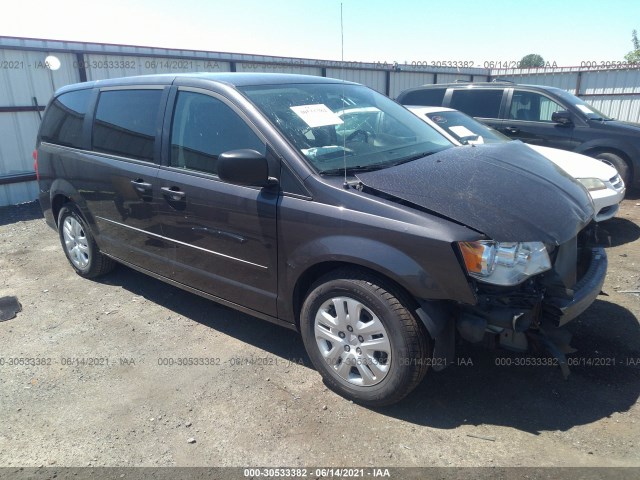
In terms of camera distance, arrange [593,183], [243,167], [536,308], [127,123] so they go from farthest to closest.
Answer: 1. [593,183]
2. [127,123]
3. [243,167]
4. [536,308]

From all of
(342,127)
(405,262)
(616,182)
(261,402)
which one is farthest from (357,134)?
(616,182)

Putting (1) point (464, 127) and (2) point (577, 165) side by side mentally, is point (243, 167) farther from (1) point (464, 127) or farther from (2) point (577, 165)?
(2) point (577, 165)

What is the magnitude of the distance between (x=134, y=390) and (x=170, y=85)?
222cm

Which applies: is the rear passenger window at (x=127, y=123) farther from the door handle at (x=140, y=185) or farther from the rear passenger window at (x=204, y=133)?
the rear passenger window at (x=204, y=133)

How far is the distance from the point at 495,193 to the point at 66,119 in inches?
162

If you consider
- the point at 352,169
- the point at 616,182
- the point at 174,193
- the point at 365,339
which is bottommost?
the point at 365,339

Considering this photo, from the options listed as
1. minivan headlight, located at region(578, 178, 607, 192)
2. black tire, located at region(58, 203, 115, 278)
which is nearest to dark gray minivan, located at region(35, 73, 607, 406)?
black tire, located at region(58, 203, 115, 278)

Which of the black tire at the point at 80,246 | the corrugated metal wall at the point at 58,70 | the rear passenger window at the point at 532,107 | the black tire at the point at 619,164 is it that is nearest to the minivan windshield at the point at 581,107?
Answer: the rear passenger window at the point at 532,107

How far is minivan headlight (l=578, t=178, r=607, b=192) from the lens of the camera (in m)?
5.42

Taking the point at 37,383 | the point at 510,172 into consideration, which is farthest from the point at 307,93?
the point at 37,383

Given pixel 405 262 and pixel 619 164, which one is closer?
pixel 405 262

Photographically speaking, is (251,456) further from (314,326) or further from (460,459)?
(460,459)

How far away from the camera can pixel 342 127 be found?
3.26 metres

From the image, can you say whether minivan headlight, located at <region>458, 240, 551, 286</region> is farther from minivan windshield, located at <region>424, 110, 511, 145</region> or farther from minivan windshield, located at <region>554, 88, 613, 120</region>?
minivan windshield, located at <region>554, 88, 613, 120</region>
